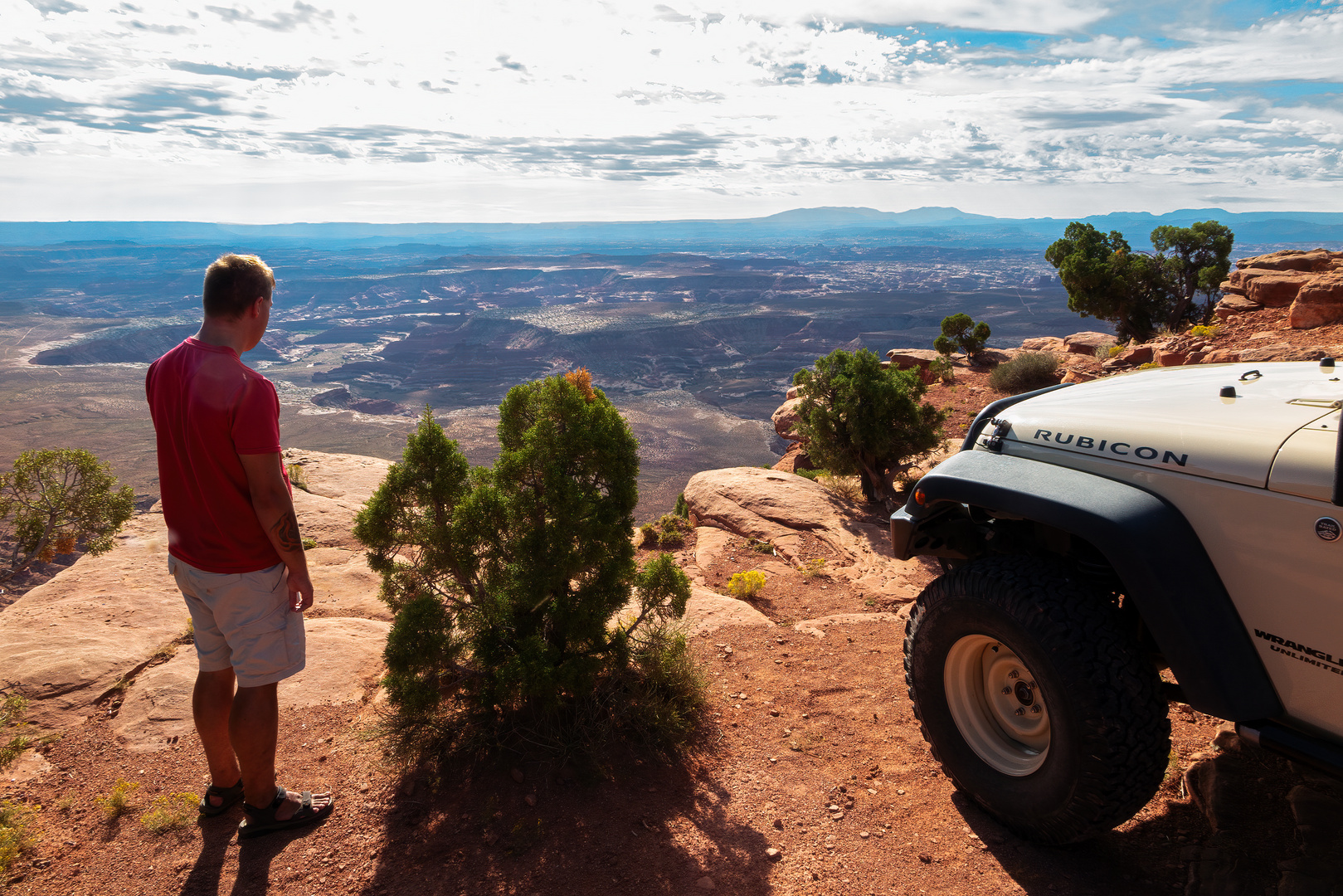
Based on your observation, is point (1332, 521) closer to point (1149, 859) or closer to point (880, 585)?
point (1149, 859)

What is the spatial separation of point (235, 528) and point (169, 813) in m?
1.57

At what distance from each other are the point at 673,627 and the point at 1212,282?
30.5m

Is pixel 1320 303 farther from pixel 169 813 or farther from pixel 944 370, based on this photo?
pixel 169 813

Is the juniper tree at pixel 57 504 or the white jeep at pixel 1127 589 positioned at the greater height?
the white jeep at pixel 1127 589

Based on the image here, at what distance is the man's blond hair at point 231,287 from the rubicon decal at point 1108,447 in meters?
3.59

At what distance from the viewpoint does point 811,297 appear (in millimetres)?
185000

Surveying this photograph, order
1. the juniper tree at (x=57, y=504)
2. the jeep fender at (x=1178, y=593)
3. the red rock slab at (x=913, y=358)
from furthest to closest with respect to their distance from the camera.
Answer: the red rock slab at (x=913, y=358) < the juniper tree at (x=57, y=504) < the jeep fender at (x=1178, y=593)

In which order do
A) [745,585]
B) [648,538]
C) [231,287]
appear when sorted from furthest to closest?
[648,538]
[745,585]
[231,287]

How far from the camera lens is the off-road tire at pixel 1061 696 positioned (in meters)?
2.78

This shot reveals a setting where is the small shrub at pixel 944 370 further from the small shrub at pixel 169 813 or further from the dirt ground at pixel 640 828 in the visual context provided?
the small shrub at pixel 169 813

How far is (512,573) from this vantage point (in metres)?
4.07

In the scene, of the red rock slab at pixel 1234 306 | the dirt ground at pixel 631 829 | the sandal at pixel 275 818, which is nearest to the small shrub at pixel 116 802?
the dirt ground at pixel 631 829

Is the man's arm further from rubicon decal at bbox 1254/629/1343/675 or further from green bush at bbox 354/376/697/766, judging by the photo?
rubicon decal at bbox 1254/629/1343/675

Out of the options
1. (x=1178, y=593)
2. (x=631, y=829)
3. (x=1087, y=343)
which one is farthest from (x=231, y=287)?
(x=1087, y=343)
